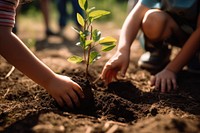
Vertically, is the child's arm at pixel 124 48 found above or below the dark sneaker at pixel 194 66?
above

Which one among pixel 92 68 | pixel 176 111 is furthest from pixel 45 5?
pixel 176 111

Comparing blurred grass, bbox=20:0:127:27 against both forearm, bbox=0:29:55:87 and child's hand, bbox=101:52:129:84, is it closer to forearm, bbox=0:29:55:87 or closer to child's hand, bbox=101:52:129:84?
child's hand, bbox=101:52:129:84

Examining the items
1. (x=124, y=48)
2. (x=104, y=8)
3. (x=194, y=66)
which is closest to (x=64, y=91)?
(x=124, y=48)

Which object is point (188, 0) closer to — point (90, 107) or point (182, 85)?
point (182, 85)

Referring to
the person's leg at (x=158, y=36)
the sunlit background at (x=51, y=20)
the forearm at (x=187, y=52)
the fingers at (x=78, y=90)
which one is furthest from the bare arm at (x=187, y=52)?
the sunlit background at (x=51, y=20)

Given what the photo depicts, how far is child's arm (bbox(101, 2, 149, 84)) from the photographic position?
212 cm

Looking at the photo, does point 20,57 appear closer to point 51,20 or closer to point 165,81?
point 165,81

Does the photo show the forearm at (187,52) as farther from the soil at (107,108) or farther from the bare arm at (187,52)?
the soil at (107,108)

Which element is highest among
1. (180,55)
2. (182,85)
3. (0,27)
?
(0,27)

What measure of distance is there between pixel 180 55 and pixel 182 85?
0.22 m

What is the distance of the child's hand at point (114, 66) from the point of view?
210 centimetres

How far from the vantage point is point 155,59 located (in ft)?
9.19

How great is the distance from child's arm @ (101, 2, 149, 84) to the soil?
0.30 feet

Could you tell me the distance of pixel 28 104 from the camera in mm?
1742
